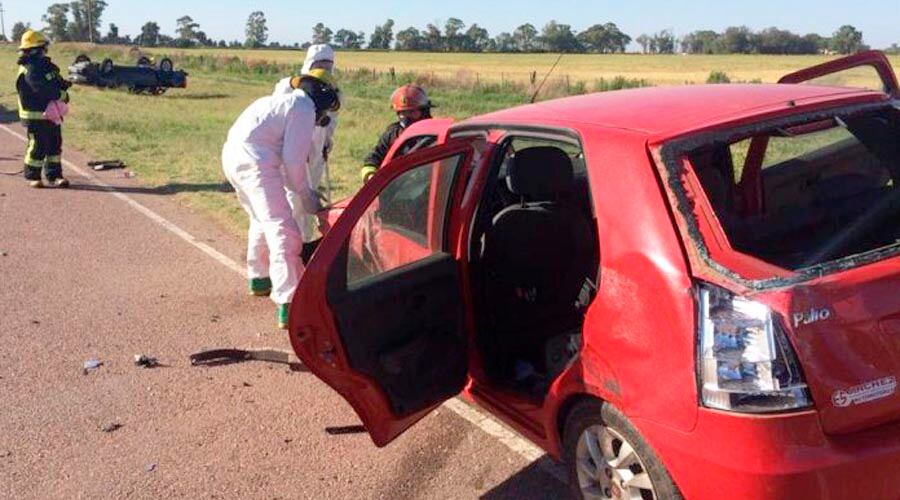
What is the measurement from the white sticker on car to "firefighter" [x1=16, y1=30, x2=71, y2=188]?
10855 mm

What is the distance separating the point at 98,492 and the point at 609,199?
2.47 metres

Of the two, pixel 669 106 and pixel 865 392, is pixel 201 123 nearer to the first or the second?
pixel 669 106

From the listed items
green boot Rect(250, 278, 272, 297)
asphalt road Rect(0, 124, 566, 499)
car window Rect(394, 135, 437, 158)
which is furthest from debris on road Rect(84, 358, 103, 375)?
car window Rect(394, 135, 437, 158)

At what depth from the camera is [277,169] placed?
5883 mm

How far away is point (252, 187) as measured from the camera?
580cm

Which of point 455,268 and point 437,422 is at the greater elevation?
point 455,268

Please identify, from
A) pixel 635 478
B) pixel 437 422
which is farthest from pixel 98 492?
pixel 635 478

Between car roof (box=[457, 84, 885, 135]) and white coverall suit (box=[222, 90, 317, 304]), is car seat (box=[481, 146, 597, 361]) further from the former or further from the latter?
white coverall suit (box=[222, 90, 317, 304])

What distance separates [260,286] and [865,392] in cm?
460

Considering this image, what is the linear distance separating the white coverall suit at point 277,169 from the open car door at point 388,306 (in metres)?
2.10

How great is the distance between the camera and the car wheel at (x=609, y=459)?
2660 mm

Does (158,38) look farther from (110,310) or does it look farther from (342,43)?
(110,310)

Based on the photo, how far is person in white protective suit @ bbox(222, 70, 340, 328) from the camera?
5627 mm

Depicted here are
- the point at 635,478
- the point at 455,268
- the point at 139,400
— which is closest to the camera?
the point at 635,478
